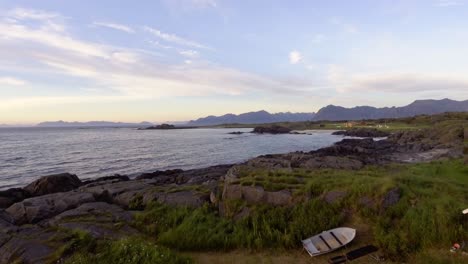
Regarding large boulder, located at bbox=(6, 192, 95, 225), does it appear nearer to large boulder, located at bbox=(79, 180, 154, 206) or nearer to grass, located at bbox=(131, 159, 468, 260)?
large boulder, located at bbox=(79, 180, 154, 206)

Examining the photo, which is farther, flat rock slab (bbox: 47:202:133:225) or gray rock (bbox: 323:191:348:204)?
flat rock slab (bbox: 47:202:133:225)

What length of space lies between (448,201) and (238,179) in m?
8.75

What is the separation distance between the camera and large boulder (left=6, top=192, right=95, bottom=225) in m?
14.2

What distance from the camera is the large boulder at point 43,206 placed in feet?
46.4

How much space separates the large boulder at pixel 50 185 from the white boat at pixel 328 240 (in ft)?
70.8

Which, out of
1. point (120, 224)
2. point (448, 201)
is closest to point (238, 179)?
point (120, 224)

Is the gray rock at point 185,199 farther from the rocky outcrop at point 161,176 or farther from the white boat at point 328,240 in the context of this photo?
the rocky outcrop at point 161,176

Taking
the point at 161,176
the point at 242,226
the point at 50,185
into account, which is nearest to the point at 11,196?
the point at 50,185

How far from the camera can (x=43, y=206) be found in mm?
14969

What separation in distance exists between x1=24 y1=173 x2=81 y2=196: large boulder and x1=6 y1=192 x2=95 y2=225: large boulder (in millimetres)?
8293

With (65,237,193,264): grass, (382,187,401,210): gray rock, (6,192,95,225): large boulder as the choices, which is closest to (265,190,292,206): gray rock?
(382,187,401,210): gray rock

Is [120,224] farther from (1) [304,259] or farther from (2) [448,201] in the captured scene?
(2) [448,201]

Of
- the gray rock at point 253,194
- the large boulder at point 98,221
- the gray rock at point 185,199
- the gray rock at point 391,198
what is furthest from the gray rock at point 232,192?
the gray rock at point 391,198

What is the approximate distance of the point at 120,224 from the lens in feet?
40.7
